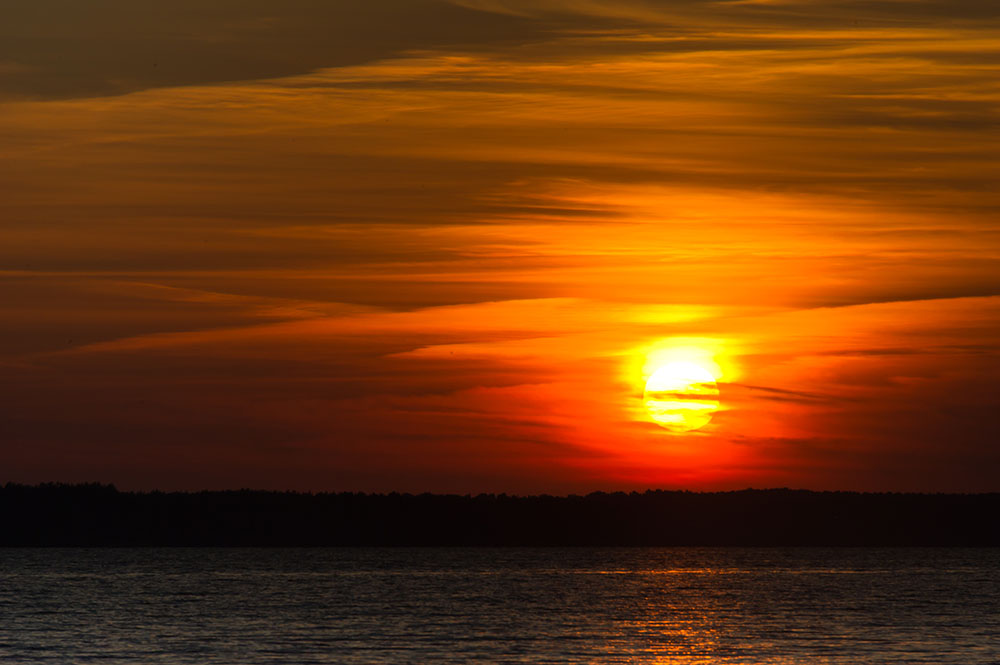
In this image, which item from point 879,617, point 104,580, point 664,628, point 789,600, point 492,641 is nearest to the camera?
point 492,641

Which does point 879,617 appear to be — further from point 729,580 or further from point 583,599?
point 729,580

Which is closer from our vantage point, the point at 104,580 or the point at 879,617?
the point at 879,617

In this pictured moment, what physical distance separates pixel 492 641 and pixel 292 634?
41.2 ft

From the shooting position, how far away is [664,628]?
103 m

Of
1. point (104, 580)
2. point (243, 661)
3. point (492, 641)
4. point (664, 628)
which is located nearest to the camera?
point (243, 661)

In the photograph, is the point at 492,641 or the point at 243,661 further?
the point at 492,641

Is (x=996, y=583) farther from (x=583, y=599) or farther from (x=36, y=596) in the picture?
(x=36, y=596)

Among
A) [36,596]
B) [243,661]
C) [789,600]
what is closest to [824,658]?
[243,661]

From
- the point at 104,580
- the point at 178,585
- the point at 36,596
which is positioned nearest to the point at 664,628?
Result: the point at 36,596

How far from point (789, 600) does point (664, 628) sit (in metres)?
37.7

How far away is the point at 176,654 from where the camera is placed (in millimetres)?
79625

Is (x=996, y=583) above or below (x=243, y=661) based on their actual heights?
above

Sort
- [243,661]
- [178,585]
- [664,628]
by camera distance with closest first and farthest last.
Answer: [243,661] → [664,628] → [178,585]

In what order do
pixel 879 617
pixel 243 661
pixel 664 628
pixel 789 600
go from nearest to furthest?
pixel 243 661
pixel 664 628
pixel 879 617
pixel 789 600
